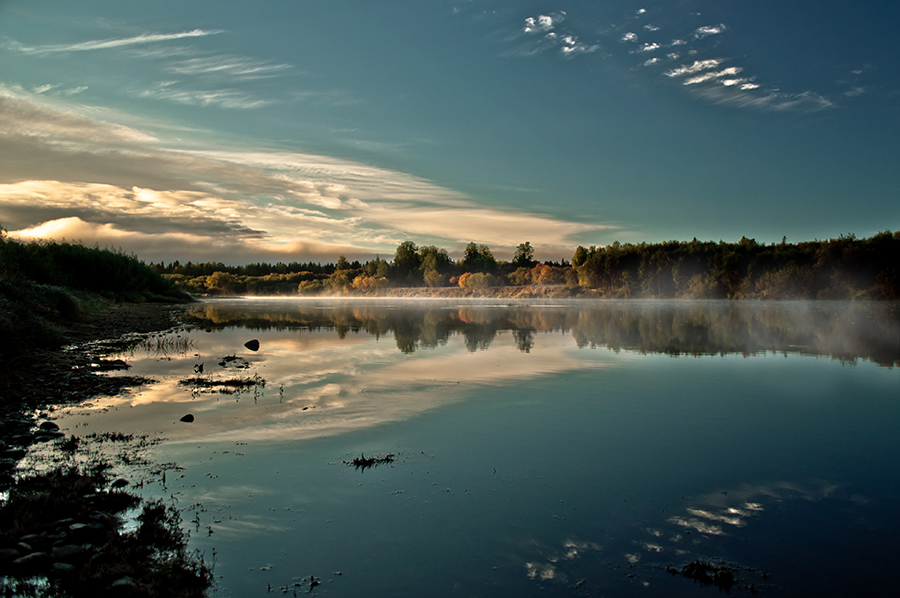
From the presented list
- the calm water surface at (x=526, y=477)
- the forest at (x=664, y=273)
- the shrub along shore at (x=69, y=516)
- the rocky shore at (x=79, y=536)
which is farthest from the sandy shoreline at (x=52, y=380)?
the forest at (x=664, y=273)

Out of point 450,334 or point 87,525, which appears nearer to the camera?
point 87,525

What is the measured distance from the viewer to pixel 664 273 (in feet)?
372

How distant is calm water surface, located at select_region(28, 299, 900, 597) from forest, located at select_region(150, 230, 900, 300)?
8704 cm


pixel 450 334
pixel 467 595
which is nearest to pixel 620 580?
pixel 467 595

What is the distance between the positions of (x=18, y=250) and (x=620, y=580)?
140 ft

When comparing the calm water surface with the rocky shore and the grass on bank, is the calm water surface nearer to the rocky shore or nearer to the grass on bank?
the rocky shore

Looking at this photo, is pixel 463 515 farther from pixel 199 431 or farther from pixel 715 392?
pixel 715 392

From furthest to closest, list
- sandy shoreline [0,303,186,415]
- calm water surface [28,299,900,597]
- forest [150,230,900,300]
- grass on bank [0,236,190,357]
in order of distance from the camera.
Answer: forest [150,230,900,300] < grass on bank [0,236,190,357] < sandy shoreline [0,303,186,415] < calm water surface [28,299,900,597]

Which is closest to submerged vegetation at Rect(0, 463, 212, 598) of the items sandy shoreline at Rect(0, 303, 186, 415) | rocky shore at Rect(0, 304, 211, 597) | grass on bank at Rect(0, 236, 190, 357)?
rocky shore at Rect(0, 304, 211, 597)

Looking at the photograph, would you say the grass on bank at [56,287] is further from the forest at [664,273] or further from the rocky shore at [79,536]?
the forest at [664,273]

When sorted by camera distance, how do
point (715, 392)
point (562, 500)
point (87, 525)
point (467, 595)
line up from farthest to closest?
point (715, 392) < point (562, 500) < point (87, 525) < point (467, 595)

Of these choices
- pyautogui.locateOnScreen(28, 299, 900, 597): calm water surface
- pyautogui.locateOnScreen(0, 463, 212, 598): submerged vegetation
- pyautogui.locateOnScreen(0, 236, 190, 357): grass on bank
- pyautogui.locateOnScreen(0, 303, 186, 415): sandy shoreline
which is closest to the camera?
pyautogui.locateOnScreen(0, 463, 212, 598): submerged vegetation

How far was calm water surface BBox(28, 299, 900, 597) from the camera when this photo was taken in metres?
4.61

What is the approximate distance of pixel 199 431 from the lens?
8656mm
